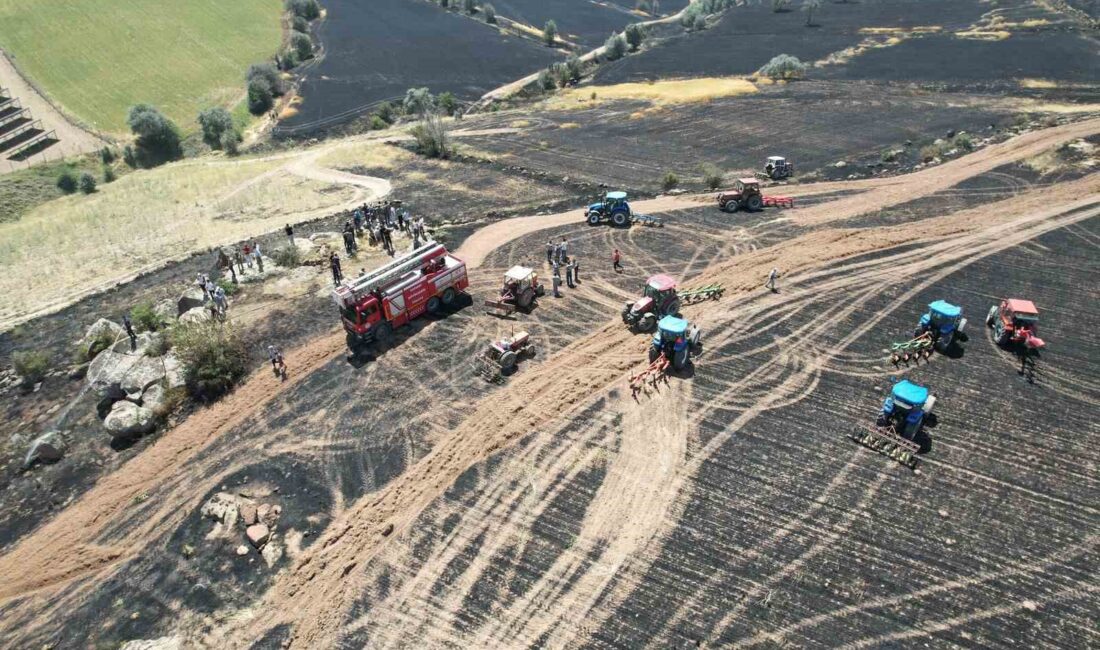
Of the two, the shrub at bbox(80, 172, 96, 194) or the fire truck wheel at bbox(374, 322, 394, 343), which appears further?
the shrub at bbox(80, 172, 96, 194)

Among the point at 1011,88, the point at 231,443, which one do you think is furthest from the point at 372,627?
the point at 1011,88

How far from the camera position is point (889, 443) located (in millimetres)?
17859

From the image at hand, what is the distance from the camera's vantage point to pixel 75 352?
26.7 meters

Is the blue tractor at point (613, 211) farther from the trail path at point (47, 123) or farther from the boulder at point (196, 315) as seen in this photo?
the trail path at point (47, 123)

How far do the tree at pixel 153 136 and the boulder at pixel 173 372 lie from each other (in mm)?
42377

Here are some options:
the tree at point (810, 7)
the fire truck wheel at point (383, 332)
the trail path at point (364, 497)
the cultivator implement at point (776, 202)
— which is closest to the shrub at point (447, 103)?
the cultivator implement at point (776, 202)

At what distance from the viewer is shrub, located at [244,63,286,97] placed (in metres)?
66.1

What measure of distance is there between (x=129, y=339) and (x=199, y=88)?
180 feet

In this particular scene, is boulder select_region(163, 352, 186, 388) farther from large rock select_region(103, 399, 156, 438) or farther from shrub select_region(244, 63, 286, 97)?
shrub select_region(244, 63, 286, 97)

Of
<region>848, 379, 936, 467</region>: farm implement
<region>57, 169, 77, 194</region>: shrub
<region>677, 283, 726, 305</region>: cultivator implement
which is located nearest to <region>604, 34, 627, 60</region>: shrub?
<region>57, 169, 77, 194</region>: shrub

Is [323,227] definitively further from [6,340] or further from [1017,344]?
[1017,344]

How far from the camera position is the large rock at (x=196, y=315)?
26.2m

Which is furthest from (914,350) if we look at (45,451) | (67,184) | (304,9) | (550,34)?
(304,9)

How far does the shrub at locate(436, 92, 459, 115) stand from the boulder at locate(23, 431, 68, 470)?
49.0 metres
